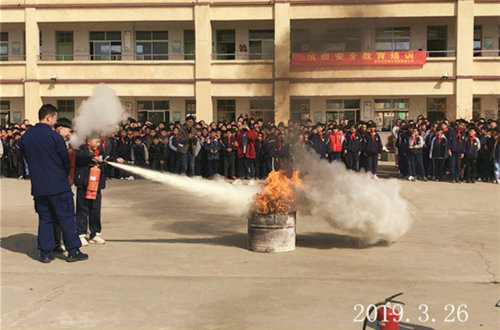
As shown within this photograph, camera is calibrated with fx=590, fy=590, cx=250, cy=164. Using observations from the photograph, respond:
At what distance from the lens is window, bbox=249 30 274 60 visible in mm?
31859

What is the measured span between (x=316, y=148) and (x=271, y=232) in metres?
10.5

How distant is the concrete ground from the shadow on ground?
0.6 inches

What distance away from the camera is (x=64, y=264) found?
25.1ft

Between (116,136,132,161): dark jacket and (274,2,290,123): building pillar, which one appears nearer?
(116,136,132,161): dark jacket

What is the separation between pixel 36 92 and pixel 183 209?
72.4ft

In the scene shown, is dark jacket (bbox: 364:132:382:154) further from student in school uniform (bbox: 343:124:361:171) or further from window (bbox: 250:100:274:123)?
window (bbox: 250:100:274:123)

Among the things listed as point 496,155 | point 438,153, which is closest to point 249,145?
point 438,153

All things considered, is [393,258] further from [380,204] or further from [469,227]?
[469,227]

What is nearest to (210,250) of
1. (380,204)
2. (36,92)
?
(380,204)

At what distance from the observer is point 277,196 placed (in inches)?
327

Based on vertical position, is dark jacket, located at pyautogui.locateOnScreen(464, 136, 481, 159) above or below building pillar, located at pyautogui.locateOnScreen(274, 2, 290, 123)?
below

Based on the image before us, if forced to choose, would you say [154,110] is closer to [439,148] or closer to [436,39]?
[436,39]

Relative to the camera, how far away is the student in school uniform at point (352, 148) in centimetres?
1892

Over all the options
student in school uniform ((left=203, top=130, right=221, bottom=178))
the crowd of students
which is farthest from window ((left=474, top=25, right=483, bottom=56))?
student in school uniform ((left=203, top=130, right=221, bottom=178))
